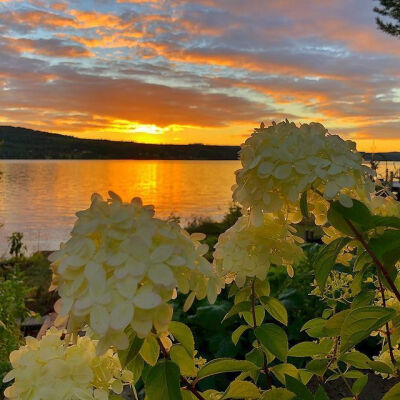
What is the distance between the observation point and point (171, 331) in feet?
3.23

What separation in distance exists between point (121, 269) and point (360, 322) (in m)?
0.54

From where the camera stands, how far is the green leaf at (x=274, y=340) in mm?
1162

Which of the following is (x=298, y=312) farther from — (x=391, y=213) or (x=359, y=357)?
(x=391, y=213)

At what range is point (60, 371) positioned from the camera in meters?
0.88

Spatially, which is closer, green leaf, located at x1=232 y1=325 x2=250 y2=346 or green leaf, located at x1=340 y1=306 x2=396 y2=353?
green leaf, located at x1=340 y1=306 x2=396 y2=353

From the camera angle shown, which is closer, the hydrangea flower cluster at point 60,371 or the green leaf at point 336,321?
the hydrangea flower cluster at point 60,371

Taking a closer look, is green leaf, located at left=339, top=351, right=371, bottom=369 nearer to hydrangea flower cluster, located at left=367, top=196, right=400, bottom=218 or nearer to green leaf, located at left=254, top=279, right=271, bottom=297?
green leaf, located at left=254, top=279, right=271, bottom=297

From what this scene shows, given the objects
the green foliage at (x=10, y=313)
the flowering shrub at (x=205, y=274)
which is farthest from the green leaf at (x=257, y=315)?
the green foliage at (x=10, y=313)

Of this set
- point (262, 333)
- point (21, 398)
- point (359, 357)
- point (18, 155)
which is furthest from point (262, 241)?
point (18, 155)

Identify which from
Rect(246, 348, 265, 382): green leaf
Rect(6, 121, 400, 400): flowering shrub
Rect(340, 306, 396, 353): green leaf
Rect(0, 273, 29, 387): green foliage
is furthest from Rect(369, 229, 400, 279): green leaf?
Rect(0, 273, 29, 387): green foliage

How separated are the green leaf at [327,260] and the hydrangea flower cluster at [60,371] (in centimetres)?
48

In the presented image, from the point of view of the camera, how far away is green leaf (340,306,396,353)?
994mm

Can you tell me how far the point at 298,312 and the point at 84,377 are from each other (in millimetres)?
3041

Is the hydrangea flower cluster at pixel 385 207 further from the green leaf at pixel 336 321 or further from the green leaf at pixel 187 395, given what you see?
the green leaf at pixel 187 395
